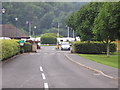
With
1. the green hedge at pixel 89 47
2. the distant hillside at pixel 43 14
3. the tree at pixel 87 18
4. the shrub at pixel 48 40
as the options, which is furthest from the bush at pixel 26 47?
the distant hillside at pixel 43 14

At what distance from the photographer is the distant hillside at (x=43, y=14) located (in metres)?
108

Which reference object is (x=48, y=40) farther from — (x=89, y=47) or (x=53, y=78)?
(x=53, y=78)

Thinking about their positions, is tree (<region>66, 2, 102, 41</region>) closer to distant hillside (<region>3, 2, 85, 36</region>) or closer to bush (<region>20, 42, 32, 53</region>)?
bush (<region>20, 42, 32, 53</region>)

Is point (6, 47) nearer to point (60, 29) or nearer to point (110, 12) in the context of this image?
point (110, 12)

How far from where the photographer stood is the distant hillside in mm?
108231

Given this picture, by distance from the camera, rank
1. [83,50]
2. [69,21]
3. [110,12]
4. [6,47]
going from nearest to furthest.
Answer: [110,12] → [6,47] → [83,50] → [69,21]

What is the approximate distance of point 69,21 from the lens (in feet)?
180

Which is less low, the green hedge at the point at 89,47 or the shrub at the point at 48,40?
the shrub at the point at 48,40

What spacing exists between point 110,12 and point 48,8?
104006mm

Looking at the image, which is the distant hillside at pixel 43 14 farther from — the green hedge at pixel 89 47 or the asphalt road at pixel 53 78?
the asphalt road at pixel 53 78

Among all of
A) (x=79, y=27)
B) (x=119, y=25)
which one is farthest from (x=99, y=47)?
(x=119, y=25)

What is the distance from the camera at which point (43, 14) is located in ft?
400

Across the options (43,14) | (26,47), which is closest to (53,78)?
(26,47)

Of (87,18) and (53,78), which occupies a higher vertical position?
(87,18)
